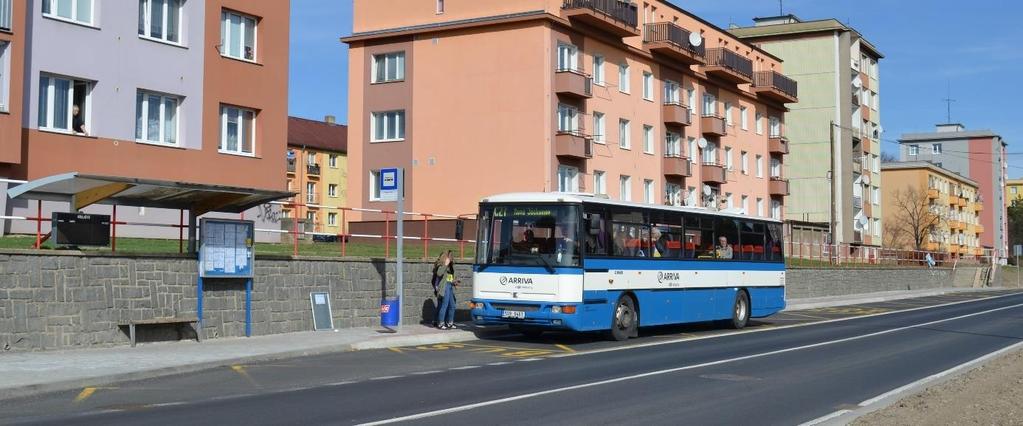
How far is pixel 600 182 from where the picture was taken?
155ft

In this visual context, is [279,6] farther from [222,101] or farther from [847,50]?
[847,50]

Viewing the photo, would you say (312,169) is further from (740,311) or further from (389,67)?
(740,311)

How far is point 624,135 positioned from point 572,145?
629 centimetres

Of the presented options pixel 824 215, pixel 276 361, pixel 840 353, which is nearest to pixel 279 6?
pixel 276 361

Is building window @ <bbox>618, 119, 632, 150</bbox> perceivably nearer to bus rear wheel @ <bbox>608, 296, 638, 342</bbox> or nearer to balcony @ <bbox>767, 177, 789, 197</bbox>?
balcony @ <bbox>767, 177, 789, 197</bbox>

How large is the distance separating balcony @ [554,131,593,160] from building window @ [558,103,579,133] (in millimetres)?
410

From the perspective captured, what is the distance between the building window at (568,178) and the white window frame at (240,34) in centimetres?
→ 1663

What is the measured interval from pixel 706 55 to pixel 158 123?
34166 mm

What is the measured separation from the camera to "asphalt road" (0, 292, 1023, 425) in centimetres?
1134

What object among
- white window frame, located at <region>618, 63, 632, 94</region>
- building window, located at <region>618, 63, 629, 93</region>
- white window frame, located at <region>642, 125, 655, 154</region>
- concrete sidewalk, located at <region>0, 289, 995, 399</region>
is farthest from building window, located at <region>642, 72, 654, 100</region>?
concrete sidewalk, located at <region>0, 289, 995, 399</region>

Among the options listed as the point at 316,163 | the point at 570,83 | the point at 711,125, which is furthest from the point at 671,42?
Answer: the point at 316,163

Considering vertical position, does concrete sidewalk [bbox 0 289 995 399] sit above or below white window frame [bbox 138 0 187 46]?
below

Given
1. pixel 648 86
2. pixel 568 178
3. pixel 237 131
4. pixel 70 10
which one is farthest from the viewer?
pixel 648 86

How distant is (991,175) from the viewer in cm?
12962
